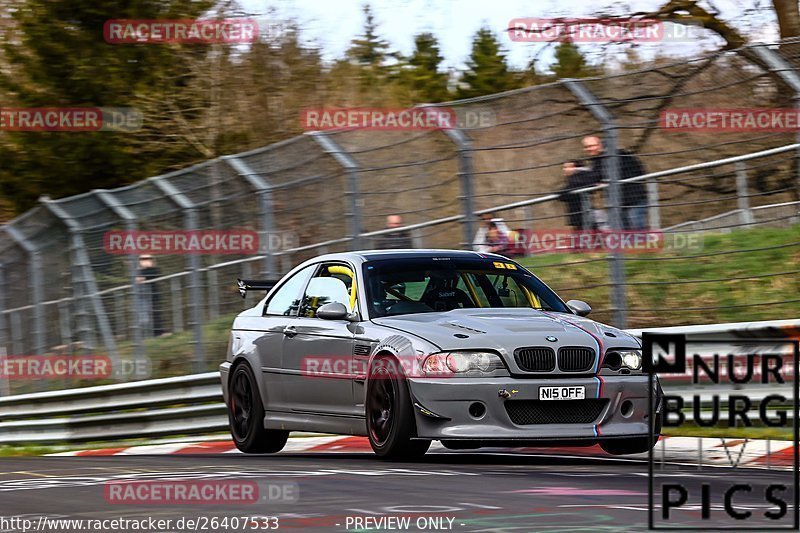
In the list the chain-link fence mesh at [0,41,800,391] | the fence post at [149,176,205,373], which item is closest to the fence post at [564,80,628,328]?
the chain-link fence mesh at [0,41,800,391]

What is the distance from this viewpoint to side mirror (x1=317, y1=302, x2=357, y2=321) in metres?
10.3

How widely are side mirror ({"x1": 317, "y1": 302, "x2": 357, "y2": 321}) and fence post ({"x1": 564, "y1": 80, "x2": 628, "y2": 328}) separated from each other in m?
2.75

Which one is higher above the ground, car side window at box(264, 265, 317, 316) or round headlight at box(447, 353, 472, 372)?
car side window at box(264, 265, 317, 316)

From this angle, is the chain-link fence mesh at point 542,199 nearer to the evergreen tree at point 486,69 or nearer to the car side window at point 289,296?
the car side window at point 289,296

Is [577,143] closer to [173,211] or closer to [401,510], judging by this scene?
[173,211]

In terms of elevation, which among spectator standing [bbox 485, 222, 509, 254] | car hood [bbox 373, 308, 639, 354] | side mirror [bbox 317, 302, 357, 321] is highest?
spectator standing [bbox 485, 222, 509, 254]

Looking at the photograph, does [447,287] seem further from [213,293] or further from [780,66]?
[213,293]

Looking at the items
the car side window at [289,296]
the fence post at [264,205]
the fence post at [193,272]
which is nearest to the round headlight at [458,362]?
the car side window at [289,296]

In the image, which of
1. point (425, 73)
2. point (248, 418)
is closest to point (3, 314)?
point (248, 418)

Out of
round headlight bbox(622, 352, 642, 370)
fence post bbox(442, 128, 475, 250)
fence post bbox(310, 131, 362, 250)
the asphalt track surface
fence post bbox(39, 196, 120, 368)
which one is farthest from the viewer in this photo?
fence post bbox(39, 196, 120, 368)

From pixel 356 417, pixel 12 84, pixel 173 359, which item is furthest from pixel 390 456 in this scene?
pixel 12 84

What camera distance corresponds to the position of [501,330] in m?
9.49

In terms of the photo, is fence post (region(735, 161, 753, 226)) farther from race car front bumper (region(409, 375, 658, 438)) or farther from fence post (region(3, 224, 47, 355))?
fence post (region(3, 224, 47, 355))

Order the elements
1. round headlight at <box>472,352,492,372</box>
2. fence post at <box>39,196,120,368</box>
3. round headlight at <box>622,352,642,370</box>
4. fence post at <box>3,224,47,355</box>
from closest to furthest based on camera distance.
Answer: round headlight at <box>472,352,492,372</box> → round headlight at <box>622,352,642,370</box> → fence post at <box>39,196,120,368</box> → fence post at <box>3,224,47,355</box>
